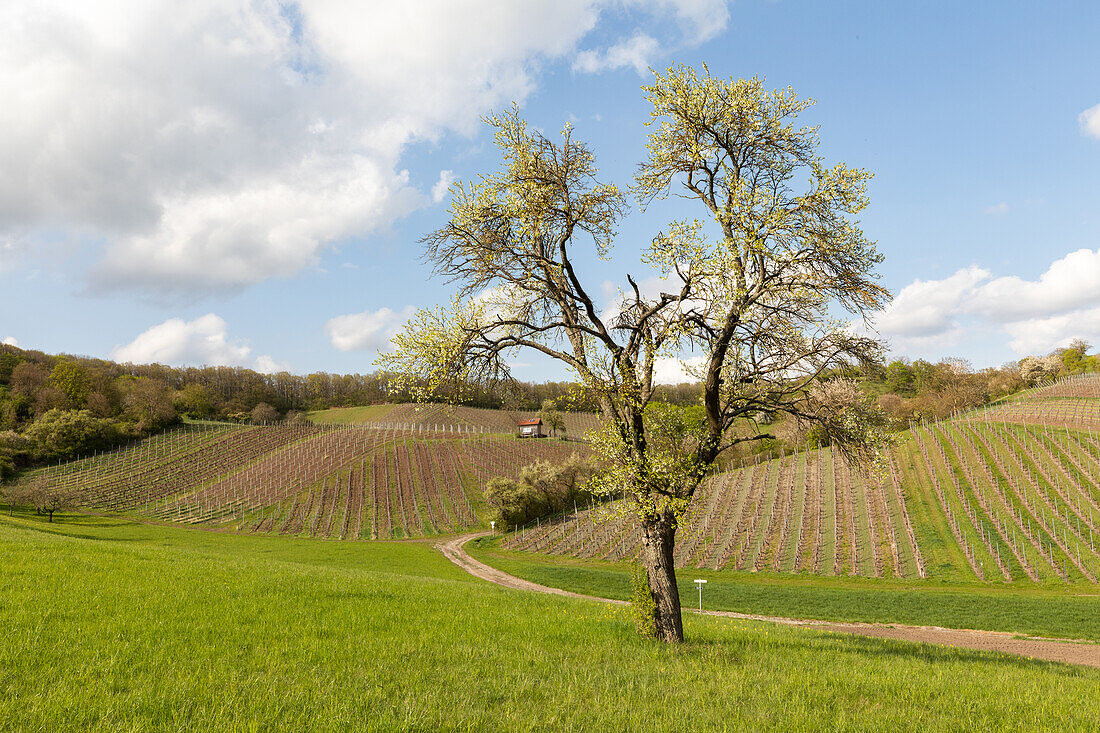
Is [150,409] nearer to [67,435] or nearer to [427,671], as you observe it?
[67,435]

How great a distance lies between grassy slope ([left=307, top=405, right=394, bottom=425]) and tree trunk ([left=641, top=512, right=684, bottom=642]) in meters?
143

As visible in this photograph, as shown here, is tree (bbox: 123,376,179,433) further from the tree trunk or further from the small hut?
the tree trunk

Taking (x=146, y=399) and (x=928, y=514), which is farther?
(x=146, y=399)

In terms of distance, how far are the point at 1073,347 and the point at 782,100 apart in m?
→ 164

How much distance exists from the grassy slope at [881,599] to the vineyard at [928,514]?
6.71ft

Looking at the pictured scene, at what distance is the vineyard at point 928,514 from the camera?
3806cm

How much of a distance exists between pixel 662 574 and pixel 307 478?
82.9m

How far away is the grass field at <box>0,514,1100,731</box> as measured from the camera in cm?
623

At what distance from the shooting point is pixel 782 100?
39.8 ft

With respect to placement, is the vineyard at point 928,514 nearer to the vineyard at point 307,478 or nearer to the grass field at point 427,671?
the vineyard at point 307,478

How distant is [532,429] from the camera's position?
4806 inches

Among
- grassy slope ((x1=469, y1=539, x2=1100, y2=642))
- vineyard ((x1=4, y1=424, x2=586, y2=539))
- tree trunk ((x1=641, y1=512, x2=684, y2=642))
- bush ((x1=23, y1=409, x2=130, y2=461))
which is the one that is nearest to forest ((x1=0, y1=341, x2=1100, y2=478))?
bush ((x1=23, y1=409, x2=130, y2=461))

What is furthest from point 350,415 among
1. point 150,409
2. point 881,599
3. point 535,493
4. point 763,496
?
point 881,599

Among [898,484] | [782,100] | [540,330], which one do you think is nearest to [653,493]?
[540,330]
